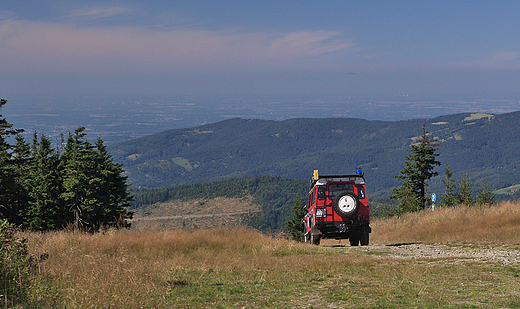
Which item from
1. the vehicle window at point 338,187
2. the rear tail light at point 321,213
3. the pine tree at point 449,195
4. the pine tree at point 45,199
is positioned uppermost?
the vehicle window at point 338,187

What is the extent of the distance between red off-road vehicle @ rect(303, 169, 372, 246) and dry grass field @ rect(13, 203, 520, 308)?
1848mm

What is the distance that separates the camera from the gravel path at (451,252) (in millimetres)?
12195

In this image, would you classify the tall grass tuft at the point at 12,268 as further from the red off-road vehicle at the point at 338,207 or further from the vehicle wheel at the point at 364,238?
the vehicle wheel at the point at 364,238

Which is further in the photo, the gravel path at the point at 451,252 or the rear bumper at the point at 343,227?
the rear bumper at the point at 343,227

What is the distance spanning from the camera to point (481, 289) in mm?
8188

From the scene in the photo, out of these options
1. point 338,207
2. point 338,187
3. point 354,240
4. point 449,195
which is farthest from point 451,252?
point 449,195

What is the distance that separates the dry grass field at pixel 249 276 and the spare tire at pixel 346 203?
5.90 ft

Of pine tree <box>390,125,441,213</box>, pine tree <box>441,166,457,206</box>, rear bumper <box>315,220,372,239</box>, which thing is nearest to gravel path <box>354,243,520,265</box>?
rear bumper <box>315,220,372,239</box>

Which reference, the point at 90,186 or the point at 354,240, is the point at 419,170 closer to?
the point at 354,240

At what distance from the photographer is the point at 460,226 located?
19422mm

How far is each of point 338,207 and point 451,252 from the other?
4.53m

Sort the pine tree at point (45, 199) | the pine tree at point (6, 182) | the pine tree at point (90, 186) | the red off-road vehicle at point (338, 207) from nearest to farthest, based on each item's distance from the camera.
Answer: the red off-road vehicle at point (338, 207) → the pine tree at point (6, 182) → the pine tree at point (90, 186) → the pine tree at point (45, 199)

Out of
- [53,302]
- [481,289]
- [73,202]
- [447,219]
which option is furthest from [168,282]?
[73,202]

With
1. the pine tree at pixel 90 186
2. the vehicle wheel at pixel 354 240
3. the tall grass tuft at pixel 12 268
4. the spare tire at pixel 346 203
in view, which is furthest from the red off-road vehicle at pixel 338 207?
the pine tree at pixel 90 186
